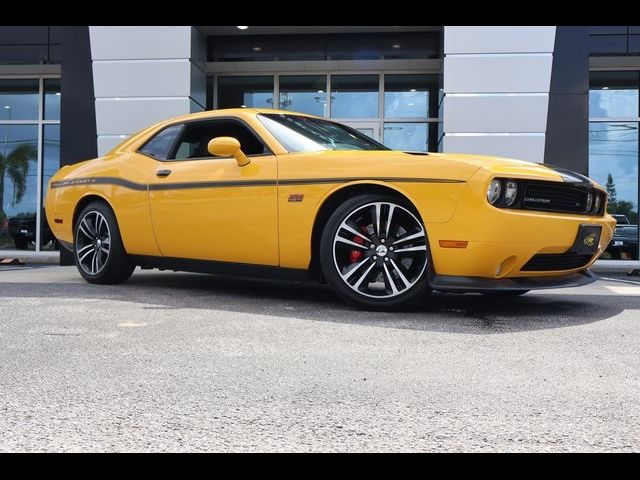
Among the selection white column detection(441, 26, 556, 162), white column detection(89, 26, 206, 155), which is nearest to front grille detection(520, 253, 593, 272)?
white column detection(441, 26, 556, 162)

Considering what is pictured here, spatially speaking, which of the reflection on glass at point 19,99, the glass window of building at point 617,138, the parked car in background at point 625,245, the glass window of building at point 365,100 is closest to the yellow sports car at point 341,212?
the glass window of building at point 365,100

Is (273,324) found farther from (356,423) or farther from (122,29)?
(122,29)

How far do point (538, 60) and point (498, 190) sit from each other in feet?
19.4

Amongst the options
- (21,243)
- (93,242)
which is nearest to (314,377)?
(93,242)

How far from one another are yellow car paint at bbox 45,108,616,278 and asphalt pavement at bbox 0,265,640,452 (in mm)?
403

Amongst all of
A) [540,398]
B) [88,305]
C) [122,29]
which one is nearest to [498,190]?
[540,398]

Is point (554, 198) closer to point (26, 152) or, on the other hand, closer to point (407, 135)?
point (407, 135)

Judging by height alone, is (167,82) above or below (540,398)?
above

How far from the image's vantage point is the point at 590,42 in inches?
353

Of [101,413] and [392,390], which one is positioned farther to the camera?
[392,390]

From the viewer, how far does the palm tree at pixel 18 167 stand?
39.6 ft

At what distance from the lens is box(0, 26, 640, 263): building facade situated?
873 centimetres

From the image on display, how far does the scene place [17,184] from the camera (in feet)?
39.6

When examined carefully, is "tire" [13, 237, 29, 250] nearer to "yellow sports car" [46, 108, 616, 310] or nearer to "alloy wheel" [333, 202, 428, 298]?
"yellow sports car" [46, 108, 616, 310]
